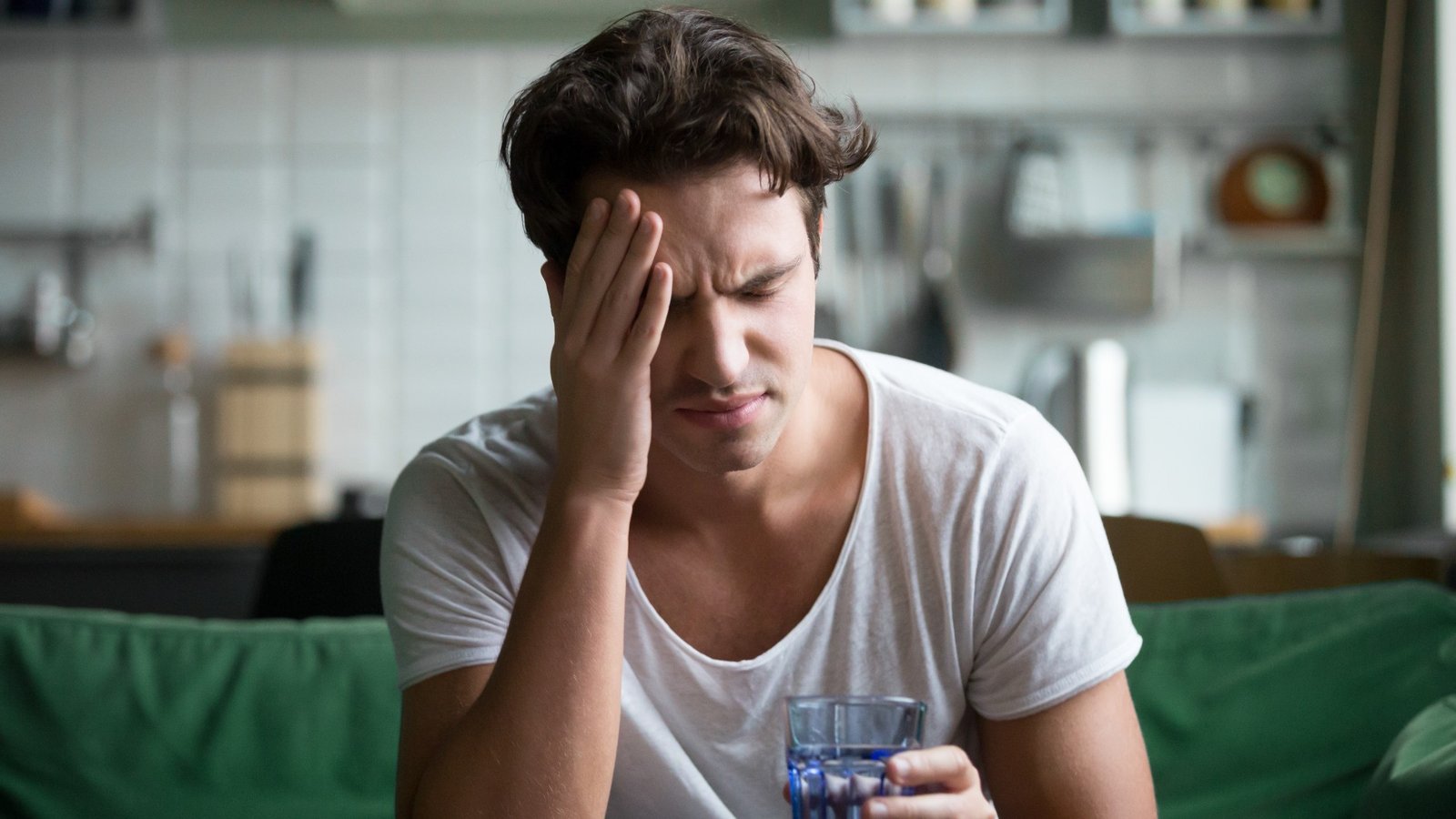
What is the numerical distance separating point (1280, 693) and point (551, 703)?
0.84m

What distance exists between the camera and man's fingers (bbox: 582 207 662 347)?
1.16 m

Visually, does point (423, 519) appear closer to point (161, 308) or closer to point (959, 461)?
point (959, 461)

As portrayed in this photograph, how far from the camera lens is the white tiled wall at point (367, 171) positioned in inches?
152

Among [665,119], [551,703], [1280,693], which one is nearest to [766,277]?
[665,119]

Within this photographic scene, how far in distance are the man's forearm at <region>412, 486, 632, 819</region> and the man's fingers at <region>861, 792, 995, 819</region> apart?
1.12 ft

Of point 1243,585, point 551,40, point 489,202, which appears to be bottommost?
point 1243,585

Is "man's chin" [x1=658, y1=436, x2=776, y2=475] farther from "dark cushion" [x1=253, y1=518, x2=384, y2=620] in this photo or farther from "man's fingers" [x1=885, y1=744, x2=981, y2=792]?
"dark cushion" [x1=253, y1=518, x2=384, y2=620]

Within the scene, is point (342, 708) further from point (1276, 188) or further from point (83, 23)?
point (1276, 188)

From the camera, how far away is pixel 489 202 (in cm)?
388

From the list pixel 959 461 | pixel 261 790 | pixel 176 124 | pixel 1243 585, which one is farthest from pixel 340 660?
pixel 176 124

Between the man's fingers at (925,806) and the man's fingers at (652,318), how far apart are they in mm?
423

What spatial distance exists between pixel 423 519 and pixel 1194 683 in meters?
0.84

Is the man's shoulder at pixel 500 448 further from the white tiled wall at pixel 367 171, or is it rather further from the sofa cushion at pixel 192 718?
the white tiled wall at pixel 367 171

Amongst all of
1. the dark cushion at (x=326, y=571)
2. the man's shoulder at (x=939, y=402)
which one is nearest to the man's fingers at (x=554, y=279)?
the man's shoulder at (x=939, y=402)
